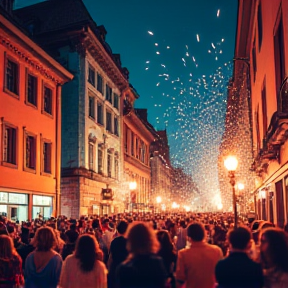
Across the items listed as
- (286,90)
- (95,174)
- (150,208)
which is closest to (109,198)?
(95,174)

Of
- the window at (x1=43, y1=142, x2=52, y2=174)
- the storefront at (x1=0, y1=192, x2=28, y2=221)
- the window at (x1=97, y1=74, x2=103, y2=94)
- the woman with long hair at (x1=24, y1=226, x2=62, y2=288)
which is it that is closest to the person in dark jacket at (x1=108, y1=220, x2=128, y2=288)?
the woman with long hair at (x1=24, y1=226, x2=62, y2=288)

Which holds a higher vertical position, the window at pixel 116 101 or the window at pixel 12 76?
the window at pixel 116 101

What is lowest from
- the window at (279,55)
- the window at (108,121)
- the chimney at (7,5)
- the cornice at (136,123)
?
the window at (279,55)

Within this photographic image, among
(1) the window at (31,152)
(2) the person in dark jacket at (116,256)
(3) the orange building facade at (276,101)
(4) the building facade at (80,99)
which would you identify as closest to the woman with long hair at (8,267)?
(2) the person in dark jacket at (116,256)

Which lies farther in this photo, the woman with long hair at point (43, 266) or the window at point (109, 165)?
the window at point (109, 165)

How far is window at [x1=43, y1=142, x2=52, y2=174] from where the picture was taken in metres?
28.8

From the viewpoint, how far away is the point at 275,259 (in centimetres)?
493

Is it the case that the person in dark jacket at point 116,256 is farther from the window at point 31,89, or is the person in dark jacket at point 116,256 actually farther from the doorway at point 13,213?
the window at point 31,89

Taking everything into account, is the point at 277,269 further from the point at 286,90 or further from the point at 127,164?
the point at 127,164

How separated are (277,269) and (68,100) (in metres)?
30.3

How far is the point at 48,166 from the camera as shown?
29.3 meters

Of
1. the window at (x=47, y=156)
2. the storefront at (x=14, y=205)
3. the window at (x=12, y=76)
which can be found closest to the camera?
the storefront at (x=14, y=205)

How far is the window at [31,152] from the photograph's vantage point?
26.3m

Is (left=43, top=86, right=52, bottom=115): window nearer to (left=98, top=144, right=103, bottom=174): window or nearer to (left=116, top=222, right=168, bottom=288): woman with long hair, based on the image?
(left=98, top=144, right=103, bottom=174): window
